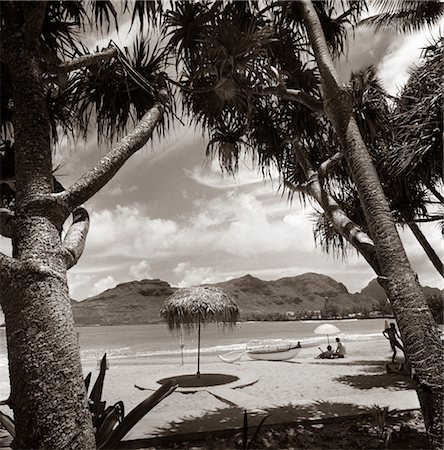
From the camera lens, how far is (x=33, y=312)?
202cm

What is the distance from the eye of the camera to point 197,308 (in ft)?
38.0

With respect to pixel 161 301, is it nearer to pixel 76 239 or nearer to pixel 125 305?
pixel 125 305

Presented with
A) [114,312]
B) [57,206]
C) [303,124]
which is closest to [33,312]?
[57,206]

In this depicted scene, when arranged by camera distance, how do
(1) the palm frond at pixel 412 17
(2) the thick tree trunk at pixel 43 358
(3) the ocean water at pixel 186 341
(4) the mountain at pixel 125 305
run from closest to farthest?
(2) the thick tree trunk at pixel 43 358 → (1) the palm frond at pixel 412 17 → (3) the ocean water at pixel 186 341 → (4) the mountain at pixel 125 305

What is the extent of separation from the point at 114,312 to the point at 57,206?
458ft

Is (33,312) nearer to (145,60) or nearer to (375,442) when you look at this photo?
(145,60)

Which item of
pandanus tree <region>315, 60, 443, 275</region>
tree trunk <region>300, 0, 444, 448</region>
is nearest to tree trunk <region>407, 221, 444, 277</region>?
pandanus tree <region>315, 60, 443, 275</region>

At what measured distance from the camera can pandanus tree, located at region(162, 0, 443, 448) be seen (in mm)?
3537

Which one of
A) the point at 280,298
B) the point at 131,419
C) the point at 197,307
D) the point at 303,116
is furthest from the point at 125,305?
the point at 131,419

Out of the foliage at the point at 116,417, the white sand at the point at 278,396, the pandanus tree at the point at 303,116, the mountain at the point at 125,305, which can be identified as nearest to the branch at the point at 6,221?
the foliage at the point at 116,417

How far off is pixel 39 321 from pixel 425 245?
8.49 metres

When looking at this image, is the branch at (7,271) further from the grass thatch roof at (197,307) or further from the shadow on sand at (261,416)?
the grass thatch roof at (197,307)

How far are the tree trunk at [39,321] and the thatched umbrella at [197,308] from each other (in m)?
9.53

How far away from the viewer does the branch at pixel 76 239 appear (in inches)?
93.0
